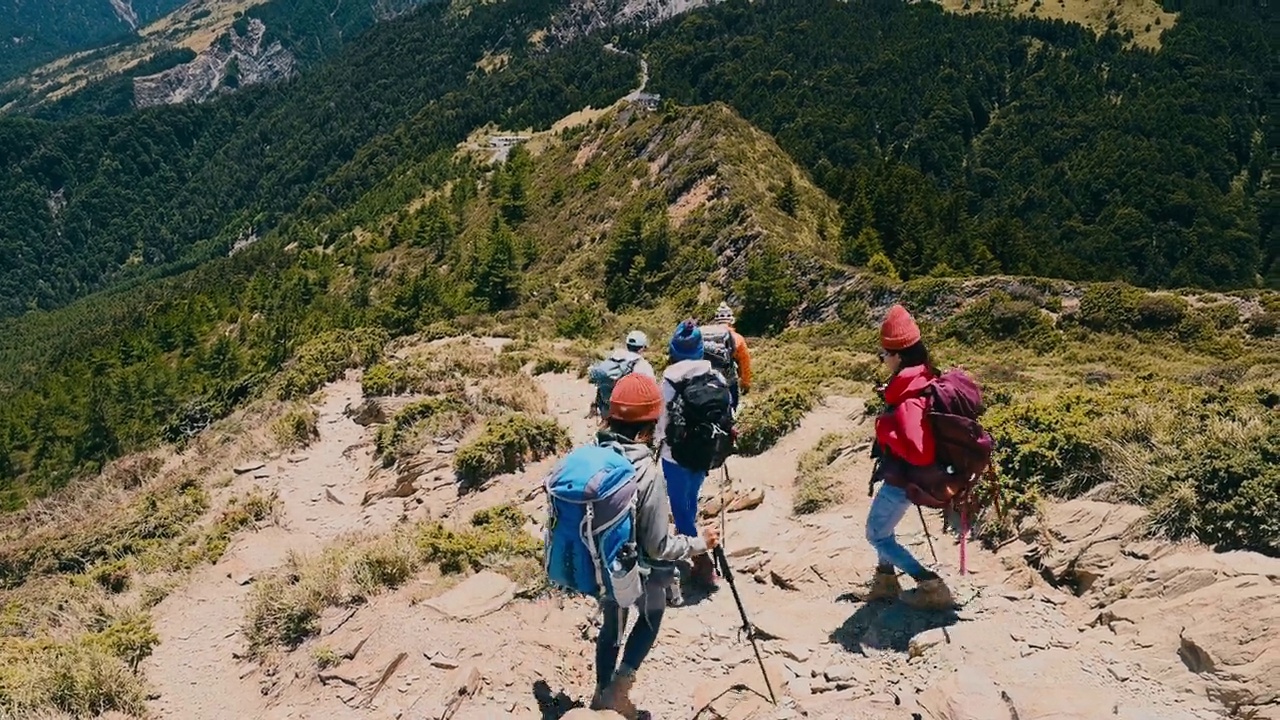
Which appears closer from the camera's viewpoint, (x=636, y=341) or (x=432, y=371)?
(x=636, y=341)

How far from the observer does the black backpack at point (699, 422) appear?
6.15m

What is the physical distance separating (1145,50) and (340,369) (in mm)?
166327

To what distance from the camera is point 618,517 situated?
15.0 ft

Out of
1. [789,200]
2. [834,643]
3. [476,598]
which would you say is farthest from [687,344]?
[789,200]

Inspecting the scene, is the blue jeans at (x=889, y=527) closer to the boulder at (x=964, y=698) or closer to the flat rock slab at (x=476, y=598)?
the boulder at (x=964, y=698)

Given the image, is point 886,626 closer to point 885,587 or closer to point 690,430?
point 885,587

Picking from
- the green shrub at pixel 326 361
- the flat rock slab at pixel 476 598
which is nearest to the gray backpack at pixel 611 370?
the flat rock slab at pixel 476 598

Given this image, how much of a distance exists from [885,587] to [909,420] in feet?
5.56

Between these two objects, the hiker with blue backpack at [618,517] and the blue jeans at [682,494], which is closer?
the hiker with blue backpack at [618,517]

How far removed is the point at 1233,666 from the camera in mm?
4531

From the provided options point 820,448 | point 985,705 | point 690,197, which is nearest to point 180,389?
point 690,197

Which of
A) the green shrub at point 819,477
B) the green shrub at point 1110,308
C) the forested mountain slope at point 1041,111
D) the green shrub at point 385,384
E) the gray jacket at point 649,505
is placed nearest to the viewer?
the gray jacket at point 649,505

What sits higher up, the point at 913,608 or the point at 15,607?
the point at 913,608

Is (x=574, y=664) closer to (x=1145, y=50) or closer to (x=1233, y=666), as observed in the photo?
(x=1233, y=666)
